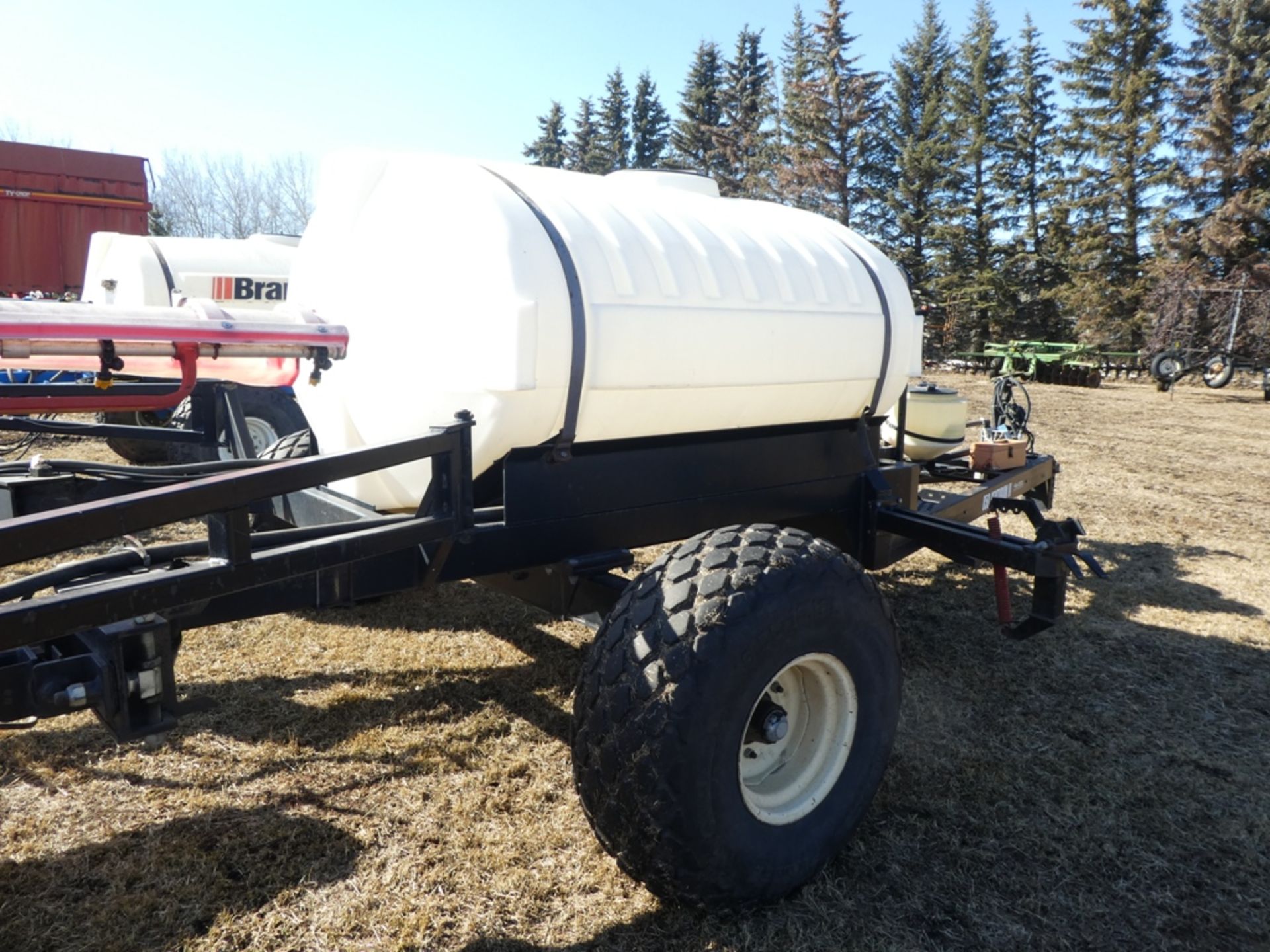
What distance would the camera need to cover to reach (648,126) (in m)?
46.8

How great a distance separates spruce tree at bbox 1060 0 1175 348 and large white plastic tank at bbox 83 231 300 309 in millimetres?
30993

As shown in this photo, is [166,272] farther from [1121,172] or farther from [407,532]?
[1121,172]

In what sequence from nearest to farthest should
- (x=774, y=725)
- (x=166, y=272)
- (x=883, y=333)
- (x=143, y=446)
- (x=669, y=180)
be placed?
(x=774, y=725), (x=883, y=333), (x=669, y=180), (x=166, y=272), (x=143, y=446)

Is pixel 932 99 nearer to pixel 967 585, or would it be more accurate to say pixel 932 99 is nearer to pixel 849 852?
pixel 967 585

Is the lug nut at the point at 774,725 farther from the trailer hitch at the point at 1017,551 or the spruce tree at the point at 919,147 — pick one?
the spruce tree at the point at 919,147

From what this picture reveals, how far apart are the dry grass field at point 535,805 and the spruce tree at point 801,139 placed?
3244cm

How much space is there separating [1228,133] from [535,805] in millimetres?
36119

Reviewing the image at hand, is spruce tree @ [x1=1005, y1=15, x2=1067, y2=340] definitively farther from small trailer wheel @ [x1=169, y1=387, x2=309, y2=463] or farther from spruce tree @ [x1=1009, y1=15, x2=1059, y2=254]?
small trailer wheel @ [x1=169, y1=387, x2=309, y2=463]

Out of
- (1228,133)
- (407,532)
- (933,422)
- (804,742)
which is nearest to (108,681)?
(407,532)

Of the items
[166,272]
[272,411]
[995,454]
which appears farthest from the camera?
[166,272]

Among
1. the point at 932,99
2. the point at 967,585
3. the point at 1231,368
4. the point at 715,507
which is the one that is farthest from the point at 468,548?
the point at 932,99

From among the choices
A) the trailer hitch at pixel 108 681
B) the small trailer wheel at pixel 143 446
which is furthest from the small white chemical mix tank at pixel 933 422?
the small trailer wheel at pixel 143 446

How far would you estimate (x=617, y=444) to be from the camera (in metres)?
2.77

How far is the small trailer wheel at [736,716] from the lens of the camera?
209 cm
